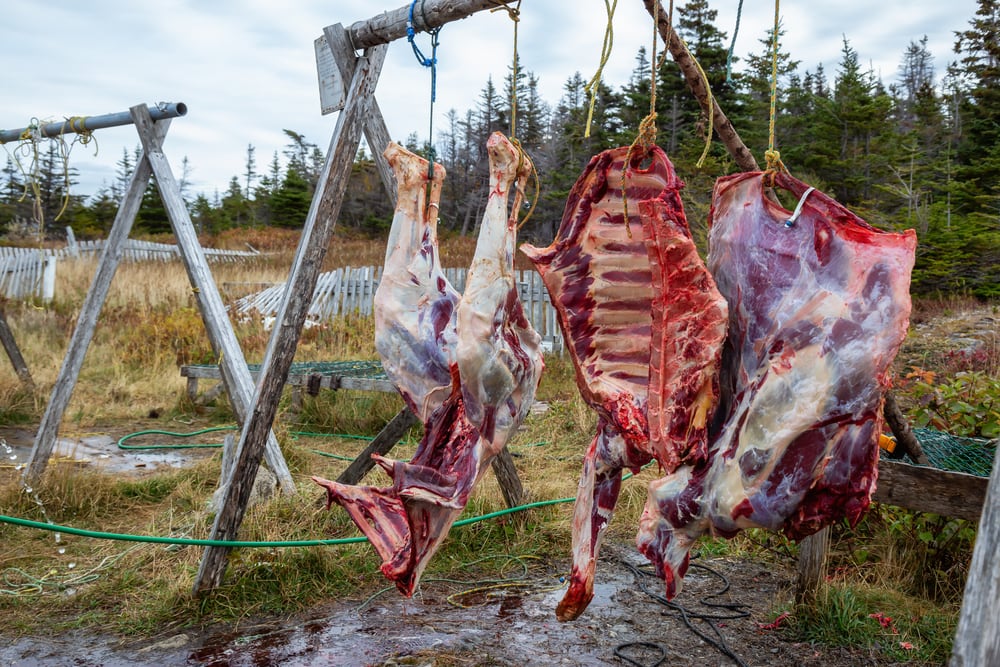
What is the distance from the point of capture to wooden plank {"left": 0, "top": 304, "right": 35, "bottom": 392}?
316 inches

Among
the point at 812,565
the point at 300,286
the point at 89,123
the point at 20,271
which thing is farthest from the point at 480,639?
the point at 20,271

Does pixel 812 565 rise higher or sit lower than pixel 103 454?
higher

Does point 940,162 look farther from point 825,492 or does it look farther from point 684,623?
point 825,492

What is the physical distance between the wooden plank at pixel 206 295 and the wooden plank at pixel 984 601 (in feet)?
13.1

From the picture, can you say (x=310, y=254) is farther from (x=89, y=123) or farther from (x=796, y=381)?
(x=89, y=123)

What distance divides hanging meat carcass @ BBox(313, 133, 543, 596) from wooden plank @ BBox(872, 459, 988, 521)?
1757mm

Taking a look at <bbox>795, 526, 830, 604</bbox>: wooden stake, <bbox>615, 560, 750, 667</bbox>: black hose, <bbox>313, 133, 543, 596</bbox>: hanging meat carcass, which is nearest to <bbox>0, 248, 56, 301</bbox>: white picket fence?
<bbox>615, 560, 750, 667</bbox>: black hose

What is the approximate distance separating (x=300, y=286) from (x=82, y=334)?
107 inches

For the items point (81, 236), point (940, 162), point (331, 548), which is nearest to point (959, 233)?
point (940, 162)

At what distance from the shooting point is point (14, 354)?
27.2 ft

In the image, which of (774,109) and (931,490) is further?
(931,490)

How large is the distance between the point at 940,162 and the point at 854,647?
1902 centimetres

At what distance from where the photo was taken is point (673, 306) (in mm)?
1870

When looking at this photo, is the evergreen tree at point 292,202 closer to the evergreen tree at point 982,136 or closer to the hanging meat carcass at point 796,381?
the evergreen tree at point 982,136
